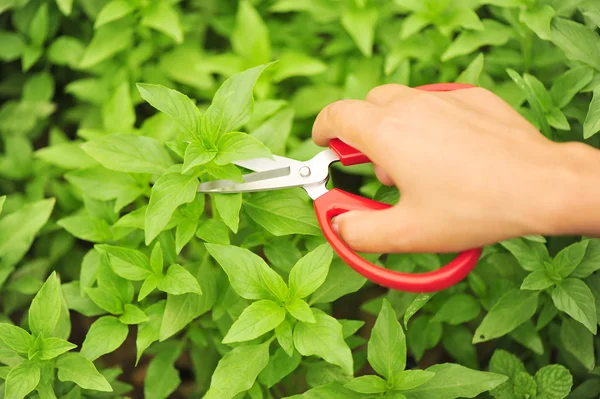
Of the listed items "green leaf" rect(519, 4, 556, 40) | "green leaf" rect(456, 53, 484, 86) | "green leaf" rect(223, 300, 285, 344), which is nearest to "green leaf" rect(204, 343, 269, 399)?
"green leaf" rect(223, 300, 285, 344)

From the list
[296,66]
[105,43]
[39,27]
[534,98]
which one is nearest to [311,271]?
[534,98]

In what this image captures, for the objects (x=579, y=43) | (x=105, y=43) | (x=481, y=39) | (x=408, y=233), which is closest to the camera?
(x=408, y=233)

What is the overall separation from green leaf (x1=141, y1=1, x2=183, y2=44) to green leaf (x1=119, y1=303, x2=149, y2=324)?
1.02m

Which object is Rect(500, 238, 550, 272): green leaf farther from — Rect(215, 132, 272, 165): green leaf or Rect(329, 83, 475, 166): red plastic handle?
Rect(215, 132, 272, 165): green leaf

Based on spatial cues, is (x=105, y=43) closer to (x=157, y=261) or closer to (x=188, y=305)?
(x=157, y=261)

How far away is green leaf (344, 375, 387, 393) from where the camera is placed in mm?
1575

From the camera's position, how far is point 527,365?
214 cm

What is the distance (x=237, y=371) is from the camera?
1616mm

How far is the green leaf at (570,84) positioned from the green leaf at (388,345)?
0.92 meters

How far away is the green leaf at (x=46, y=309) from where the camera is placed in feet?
5.40

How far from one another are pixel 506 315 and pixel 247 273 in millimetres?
849

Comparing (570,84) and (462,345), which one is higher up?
(570,84)

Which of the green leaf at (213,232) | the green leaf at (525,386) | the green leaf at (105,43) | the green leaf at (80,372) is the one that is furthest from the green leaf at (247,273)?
the green leaf at (105,43)

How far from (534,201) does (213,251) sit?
33.6 inches
